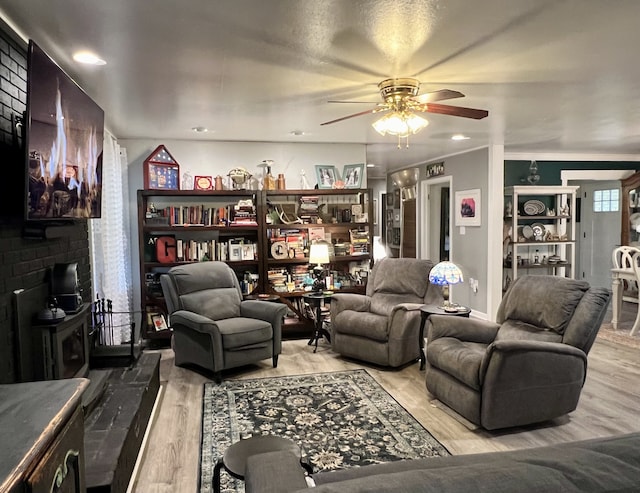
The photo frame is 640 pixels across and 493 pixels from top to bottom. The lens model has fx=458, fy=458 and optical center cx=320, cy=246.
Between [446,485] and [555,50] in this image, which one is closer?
[446,485]

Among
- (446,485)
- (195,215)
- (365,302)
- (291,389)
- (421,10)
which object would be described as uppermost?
(421,10)

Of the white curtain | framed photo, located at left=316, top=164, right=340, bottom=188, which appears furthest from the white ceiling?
framed photo, located at left=316, top=164, right=340, bottom=188

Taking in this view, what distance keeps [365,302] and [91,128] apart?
2.82 m

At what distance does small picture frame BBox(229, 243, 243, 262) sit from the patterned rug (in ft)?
5.61

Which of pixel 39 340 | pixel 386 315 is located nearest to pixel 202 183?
pixel 386 315

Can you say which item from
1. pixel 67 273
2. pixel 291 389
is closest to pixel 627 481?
pixel 67 273

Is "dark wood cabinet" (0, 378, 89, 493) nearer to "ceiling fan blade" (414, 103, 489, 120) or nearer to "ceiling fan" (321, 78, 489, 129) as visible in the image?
"ceiling fan" (321, 78, 489, 129)

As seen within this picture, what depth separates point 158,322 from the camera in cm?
494

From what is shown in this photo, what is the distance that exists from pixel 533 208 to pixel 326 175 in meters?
3.06

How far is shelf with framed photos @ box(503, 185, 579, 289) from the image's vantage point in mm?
6238

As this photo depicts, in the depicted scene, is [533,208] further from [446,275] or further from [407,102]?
[407,102]

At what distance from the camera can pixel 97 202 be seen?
310 centimetres

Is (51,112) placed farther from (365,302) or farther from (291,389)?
(365,302)

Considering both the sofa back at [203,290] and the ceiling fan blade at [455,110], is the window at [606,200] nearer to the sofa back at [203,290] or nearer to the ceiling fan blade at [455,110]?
the ceiling fan blade at [455,110]
